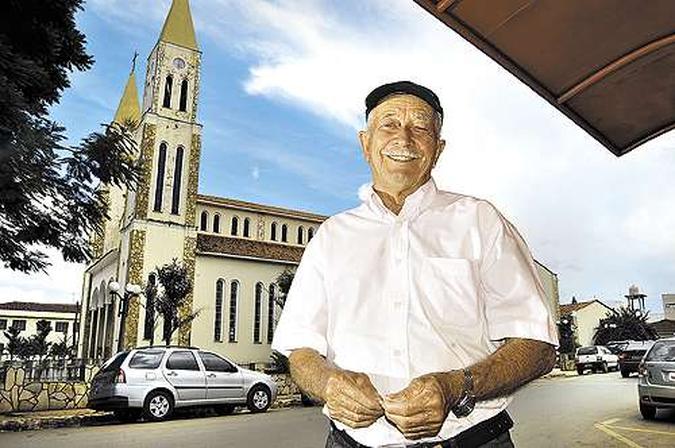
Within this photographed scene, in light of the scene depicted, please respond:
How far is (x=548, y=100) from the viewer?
10.9 ft

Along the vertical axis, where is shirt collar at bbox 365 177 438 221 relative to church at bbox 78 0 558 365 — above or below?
below

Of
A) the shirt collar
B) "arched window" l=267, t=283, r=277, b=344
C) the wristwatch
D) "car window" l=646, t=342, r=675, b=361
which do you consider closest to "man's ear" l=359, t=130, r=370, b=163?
the shirt collar

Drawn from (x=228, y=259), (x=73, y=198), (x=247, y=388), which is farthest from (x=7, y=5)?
(x=228, y=259)

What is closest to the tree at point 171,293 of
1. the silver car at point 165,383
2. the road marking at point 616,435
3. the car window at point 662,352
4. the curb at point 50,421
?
the curb at point 50,421

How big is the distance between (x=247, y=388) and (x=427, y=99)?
34.7 ft

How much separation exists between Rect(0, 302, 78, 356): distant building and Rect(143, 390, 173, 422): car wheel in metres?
56.4

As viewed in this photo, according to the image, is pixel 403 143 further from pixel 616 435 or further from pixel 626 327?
pixel 626 327

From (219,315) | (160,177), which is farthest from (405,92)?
(160,177)

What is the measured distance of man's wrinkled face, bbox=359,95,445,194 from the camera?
1.34 meters

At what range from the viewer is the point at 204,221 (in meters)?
31.3

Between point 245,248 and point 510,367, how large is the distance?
2914 cm

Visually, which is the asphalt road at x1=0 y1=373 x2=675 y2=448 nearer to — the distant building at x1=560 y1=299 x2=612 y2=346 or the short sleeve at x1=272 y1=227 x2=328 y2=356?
the short sleeve at x1=272 y1=227 x2=328 y2=356

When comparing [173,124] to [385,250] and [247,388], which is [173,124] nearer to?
[247,388]

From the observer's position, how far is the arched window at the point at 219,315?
90.4ft
